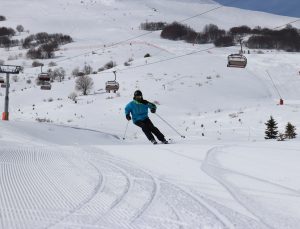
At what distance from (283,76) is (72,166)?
42.9 meters

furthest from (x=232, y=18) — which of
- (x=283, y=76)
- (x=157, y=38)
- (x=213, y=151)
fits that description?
(x=213, y=151)

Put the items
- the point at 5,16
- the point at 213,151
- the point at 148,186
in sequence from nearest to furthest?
1. the point at 148,186
2. the point at 213,151
3. the point at 5,16

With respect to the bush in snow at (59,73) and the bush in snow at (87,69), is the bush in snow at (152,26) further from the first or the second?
the bush in snow at (59,73)

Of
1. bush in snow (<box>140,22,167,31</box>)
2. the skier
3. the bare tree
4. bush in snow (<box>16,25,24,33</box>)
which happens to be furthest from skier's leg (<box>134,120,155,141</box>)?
bush in snow (<box>16,25,24,33</box>)

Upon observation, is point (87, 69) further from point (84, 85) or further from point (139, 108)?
point (139, 108)

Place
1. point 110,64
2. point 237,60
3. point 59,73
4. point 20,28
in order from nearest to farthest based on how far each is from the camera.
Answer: point 237,60
point 59,73
point 110,64
point 20,28

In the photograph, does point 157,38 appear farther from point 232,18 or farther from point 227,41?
point 232,18

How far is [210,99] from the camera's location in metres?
36.4

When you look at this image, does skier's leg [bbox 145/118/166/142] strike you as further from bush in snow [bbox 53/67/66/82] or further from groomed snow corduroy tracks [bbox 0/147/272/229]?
bush in snow [bbox 53/67/66/82]

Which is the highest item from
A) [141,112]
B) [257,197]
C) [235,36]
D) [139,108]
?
[235,36]

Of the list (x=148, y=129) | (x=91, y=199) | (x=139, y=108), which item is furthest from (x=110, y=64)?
(x=91, y=199)

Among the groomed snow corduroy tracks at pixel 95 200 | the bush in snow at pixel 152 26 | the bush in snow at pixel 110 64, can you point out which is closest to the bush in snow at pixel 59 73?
the bush in snow at pixel 110 64

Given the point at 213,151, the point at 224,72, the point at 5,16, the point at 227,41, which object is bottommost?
the point at 213,151

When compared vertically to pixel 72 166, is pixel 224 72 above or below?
above
